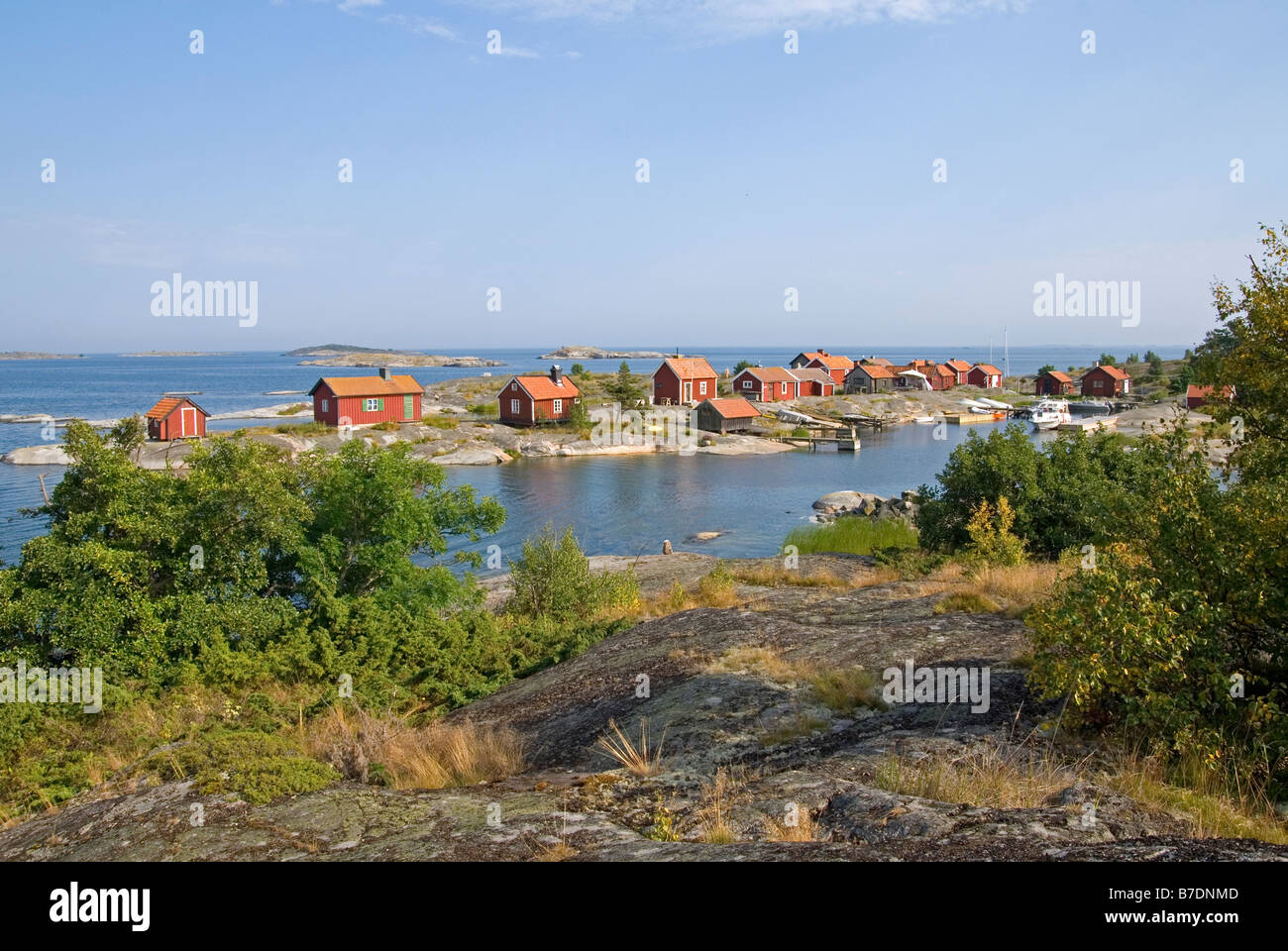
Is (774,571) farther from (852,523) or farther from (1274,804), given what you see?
(1274,804)

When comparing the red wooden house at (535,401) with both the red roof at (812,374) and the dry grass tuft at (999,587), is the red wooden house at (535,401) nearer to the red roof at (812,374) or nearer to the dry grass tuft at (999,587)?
the red roof at (812,374)

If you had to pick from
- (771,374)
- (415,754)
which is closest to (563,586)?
(415,754)

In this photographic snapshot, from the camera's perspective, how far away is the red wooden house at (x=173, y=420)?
56.3 meters

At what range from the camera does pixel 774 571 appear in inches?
883

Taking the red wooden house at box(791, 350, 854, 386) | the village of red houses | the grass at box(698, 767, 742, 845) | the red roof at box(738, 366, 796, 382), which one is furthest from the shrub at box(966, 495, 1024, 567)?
the red wooden house at box(791, 350, 854, 386)

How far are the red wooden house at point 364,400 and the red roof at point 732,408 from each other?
83.6ft

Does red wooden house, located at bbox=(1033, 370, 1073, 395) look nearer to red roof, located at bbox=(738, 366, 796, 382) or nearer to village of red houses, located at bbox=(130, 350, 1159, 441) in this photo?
village of red houses, located at bbox=(130, 350, 1159, 441)

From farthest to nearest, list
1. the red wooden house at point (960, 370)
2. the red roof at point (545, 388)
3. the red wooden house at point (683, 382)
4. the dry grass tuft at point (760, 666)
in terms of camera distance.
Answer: the red wooden house at point (960, 370), the red wooden house at point (683, 382), the red roof at point (545, 388), the dry grass tuft at point (760, 666)

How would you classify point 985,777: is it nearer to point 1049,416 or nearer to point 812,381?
point 1049,416

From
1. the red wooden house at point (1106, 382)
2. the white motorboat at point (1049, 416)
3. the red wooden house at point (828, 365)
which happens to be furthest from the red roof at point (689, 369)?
the red wooden house at point (1106, 382)

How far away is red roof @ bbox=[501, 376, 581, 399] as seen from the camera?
7169 cm
